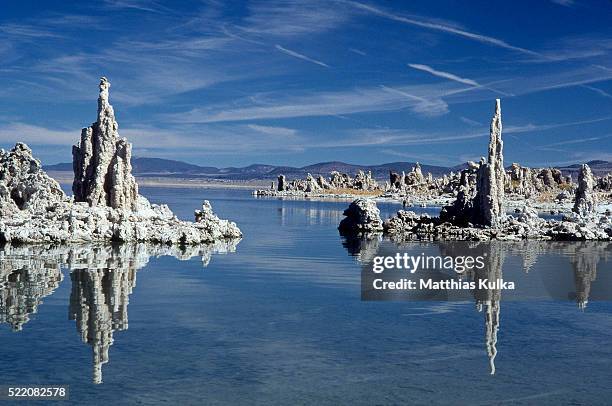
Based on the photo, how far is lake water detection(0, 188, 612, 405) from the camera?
15844mm

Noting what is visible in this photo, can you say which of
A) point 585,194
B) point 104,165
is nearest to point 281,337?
point 104,165

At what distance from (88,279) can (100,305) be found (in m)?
5.15

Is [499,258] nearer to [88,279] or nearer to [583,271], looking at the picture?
[583,271]

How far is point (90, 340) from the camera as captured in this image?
19234 millimetres

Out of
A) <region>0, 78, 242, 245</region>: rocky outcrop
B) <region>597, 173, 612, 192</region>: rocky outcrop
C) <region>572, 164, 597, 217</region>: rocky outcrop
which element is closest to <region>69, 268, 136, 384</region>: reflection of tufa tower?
<region>0, 78, 242, 245</region>: rocky outcrop

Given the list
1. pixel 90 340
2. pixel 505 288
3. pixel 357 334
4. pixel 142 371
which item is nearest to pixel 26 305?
pixel 90 340

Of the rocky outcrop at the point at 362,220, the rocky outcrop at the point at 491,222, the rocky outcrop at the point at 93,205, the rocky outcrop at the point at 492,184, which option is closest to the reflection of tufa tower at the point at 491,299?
the rocky outcrop at the point at 491,222

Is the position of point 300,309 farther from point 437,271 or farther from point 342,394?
point 437,271

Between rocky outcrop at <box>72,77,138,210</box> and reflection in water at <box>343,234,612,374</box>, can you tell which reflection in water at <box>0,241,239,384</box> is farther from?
reflection in water at <box>343,234,612,374</box>

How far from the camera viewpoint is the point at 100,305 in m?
23.7

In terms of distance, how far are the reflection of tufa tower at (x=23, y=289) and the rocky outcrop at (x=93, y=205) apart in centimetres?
873

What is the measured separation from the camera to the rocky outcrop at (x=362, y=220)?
59500mm

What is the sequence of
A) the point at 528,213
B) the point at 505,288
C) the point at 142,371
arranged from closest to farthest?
the point at 142,371 < the point at 505,288 < the point at 528,213

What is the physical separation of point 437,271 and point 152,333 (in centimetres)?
1854
